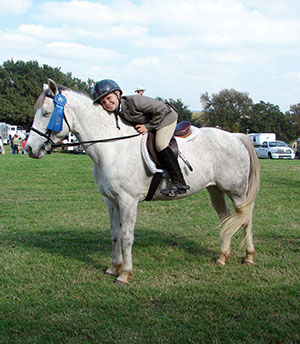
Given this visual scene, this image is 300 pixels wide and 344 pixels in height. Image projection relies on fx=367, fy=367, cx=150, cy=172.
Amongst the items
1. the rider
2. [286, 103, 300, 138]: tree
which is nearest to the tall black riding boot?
the rider

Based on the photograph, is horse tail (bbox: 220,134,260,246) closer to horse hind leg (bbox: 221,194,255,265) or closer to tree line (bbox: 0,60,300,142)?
horse hind leg (bbox: 221,194,255,265)

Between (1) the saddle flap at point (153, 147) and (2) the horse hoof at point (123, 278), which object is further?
(1) the saddle flap at point (153, 147)

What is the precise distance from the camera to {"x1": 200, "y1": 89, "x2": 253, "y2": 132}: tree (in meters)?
69.1

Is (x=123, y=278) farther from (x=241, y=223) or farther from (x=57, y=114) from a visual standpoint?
(x=57, y=114)

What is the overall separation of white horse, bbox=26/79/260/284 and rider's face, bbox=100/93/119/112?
0.32 ft

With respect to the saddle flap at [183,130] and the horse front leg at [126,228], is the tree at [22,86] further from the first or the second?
the horse front leg at [126,228]

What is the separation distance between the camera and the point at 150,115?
5.11 m

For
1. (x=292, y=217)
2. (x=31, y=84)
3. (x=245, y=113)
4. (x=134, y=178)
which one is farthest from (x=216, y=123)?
(x=134, y=178)

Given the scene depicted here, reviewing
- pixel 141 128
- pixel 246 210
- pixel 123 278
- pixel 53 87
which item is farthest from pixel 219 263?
pixel 53 87

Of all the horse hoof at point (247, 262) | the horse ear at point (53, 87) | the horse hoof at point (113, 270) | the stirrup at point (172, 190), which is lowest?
the horse hoof at point (113, 270)

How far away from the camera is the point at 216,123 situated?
6881 centimetres

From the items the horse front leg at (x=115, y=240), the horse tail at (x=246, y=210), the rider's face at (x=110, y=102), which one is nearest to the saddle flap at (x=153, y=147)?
the rider's face at (x=110, y=102)

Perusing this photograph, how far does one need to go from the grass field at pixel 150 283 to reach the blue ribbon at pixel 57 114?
207 centimetres

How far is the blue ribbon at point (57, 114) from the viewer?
15.4 ft
